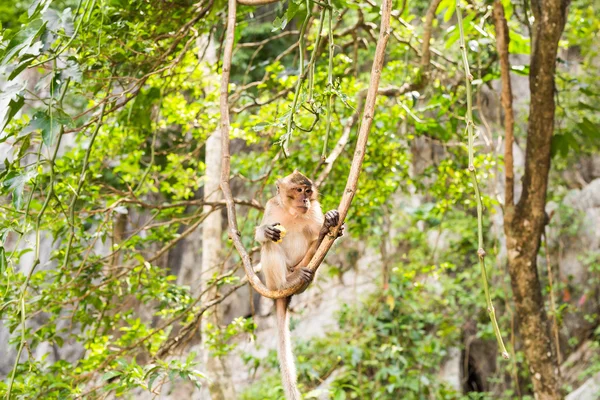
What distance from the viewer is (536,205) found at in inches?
156

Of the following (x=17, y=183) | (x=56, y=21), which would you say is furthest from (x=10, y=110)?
(x=56, y=21)

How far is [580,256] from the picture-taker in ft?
27.1

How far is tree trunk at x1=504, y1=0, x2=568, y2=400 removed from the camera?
3.76m

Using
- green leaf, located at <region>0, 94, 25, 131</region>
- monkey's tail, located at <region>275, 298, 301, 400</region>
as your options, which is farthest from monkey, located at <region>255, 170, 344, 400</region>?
green leaf, located at <region>0, 94, 25, 131</region>

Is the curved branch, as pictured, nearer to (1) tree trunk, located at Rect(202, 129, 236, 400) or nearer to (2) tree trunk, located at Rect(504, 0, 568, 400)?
(2) tree trunk, located at Rect(504, 0, 568, 400)

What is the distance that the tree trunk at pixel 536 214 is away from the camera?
3.76 meters

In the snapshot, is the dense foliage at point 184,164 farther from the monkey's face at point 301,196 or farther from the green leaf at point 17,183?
the monkey's face at point 301,196

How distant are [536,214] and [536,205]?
0.05 meters

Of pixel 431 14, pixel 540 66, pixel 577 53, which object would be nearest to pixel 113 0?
pixel 431 14

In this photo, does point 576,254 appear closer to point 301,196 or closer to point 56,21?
point 301,196

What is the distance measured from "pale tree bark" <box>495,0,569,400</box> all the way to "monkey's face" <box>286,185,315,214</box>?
4.86ft

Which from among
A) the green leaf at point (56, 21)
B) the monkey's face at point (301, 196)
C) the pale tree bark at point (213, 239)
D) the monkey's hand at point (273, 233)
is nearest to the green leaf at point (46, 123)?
the green leaf at point (56, 21)

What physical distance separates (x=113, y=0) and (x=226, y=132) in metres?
1.42

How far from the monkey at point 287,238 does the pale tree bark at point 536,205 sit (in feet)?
4.51
